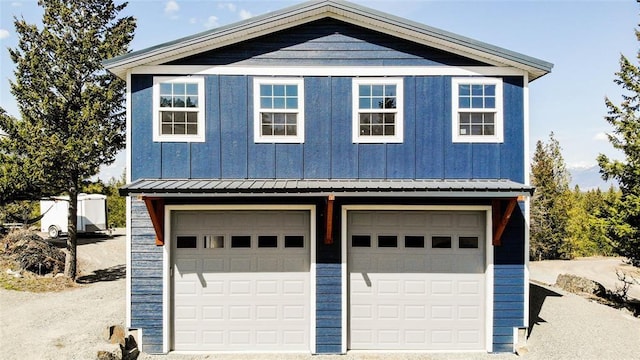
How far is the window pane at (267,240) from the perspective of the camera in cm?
795

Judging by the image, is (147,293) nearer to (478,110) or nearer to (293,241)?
(293,241)

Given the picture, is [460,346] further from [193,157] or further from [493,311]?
[193,157]

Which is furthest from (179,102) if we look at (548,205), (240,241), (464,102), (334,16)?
(548,205)

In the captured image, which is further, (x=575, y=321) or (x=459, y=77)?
(x=575, y=321)

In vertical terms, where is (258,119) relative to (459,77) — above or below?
below

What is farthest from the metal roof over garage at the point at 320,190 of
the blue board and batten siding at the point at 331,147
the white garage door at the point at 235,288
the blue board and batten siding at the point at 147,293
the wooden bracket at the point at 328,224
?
the blue board and batten siding at the point at 147,293

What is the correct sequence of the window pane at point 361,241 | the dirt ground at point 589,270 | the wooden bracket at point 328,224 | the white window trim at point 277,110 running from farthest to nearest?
the dirt ground at point 589,270
the window pane at point 361,241
the white window trim at point 277,110
the wooden bracket at point 328,224

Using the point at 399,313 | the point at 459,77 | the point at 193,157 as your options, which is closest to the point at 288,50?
the point at 193,157

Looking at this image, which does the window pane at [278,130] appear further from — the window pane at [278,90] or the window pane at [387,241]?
the window pane at [387,241]

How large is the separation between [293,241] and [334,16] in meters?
4.87

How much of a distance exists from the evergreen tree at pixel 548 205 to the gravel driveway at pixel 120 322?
48.6 feet

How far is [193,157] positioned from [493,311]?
7.01 m

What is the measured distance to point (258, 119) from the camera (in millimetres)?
7910

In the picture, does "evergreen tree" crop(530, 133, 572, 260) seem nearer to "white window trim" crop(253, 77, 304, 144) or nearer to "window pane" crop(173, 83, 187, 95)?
"white window trim" crop(253, 77, 304, 144)
